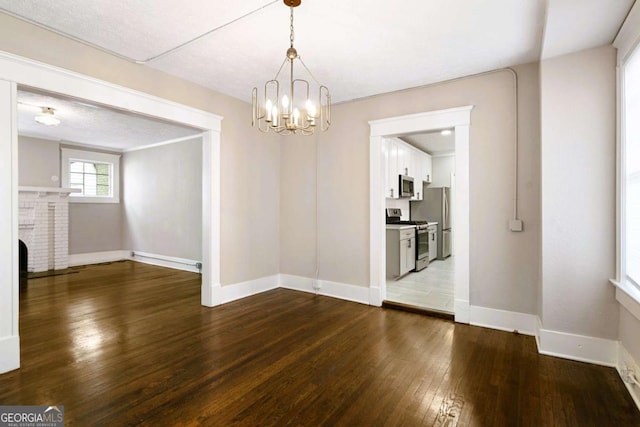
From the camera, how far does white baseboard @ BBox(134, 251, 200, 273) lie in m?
6.20

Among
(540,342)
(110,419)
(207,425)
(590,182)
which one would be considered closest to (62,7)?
(110,419)

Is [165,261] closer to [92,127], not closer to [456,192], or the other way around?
[92,127]

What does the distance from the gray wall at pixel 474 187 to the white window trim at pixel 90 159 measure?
540 centimetres

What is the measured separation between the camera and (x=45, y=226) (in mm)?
6129

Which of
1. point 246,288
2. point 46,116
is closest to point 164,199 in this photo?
point 46,116

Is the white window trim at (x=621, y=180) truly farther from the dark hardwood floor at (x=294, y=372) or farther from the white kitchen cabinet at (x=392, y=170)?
→ the white kitchen cabinet at (x=392, y=170)

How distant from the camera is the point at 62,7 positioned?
228 centimetres

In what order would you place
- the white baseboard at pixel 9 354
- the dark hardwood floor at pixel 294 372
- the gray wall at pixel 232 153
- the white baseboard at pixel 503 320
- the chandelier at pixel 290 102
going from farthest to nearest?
the white baseboard at pixel 503 320, the gray wall at pixel 232 153, the chandelier at pixel 290 102, the white baseboard at pixel 9 354, the dark hardwood floor at pixel 294 372

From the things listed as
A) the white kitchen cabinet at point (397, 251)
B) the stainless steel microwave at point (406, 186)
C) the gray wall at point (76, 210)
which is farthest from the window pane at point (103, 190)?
the stainless steel microwave at point (406, 186)

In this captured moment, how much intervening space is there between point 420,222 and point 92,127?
6.48m

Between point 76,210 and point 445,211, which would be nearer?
point 76,210

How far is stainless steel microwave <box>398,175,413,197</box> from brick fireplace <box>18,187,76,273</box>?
6.72 m

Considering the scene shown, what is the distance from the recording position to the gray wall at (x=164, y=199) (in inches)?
243

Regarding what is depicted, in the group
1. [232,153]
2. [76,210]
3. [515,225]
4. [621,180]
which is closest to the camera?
[621,180]
